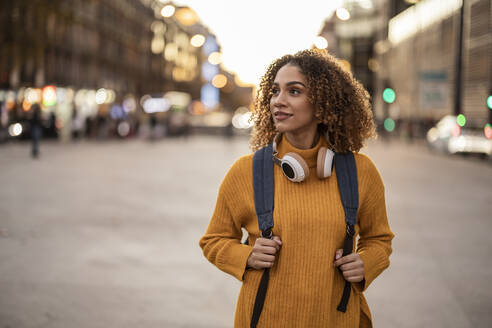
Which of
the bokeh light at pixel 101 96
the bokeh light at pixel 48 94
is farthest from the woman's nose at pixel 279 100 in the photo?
the bokeh light at pixel 101 96

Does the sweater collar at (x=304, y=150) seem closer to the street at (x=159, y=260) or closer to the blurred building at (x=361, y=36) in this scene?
the street at (x=159, y=260)

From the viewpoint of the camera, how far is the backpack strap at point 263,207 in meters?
2.22

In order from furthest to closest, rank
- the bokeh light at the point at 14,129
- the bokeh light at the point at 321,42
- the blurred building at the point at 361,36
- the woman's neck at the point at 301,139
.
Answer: the blurred building at the point at 361,36 → the bokeh light at the point at 14,129 → the bokeh light at the point at 321,42 → the woman's neck at the point at 301,139

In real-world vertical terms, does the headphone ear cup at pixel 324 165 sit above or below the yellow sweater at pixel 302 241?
above

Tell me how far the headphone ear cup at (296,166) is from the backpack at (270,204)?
0.37 feet

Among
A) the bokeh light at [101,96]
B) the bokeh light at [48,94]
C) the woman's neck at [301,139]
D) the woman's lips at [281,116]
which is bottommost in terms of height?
the woman's neck at [301,139]

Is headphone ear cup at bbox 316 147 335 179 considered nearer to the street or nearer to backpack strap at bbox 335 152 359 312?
backpack strap at bbox 335 152 359 312

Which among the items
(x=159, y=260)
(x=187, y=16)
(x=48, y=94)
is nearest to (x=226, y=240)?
(x=159, y=260)

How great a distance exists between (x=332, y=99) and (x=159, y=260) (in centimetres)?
448

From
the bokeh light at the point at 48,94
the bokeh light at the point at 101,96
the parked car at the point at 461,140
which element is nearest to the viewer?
the parked car at the point at 461,140

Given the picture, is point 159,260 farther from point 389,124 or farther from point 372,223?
point 389,124

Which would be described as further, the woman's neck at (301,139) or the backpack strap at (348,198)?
the woman's neck at (301,139)

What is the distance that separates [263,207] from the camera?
7.34 feet

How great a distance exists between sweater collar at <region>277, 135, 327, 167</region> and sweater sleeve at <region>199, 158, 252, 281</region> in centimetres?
22
